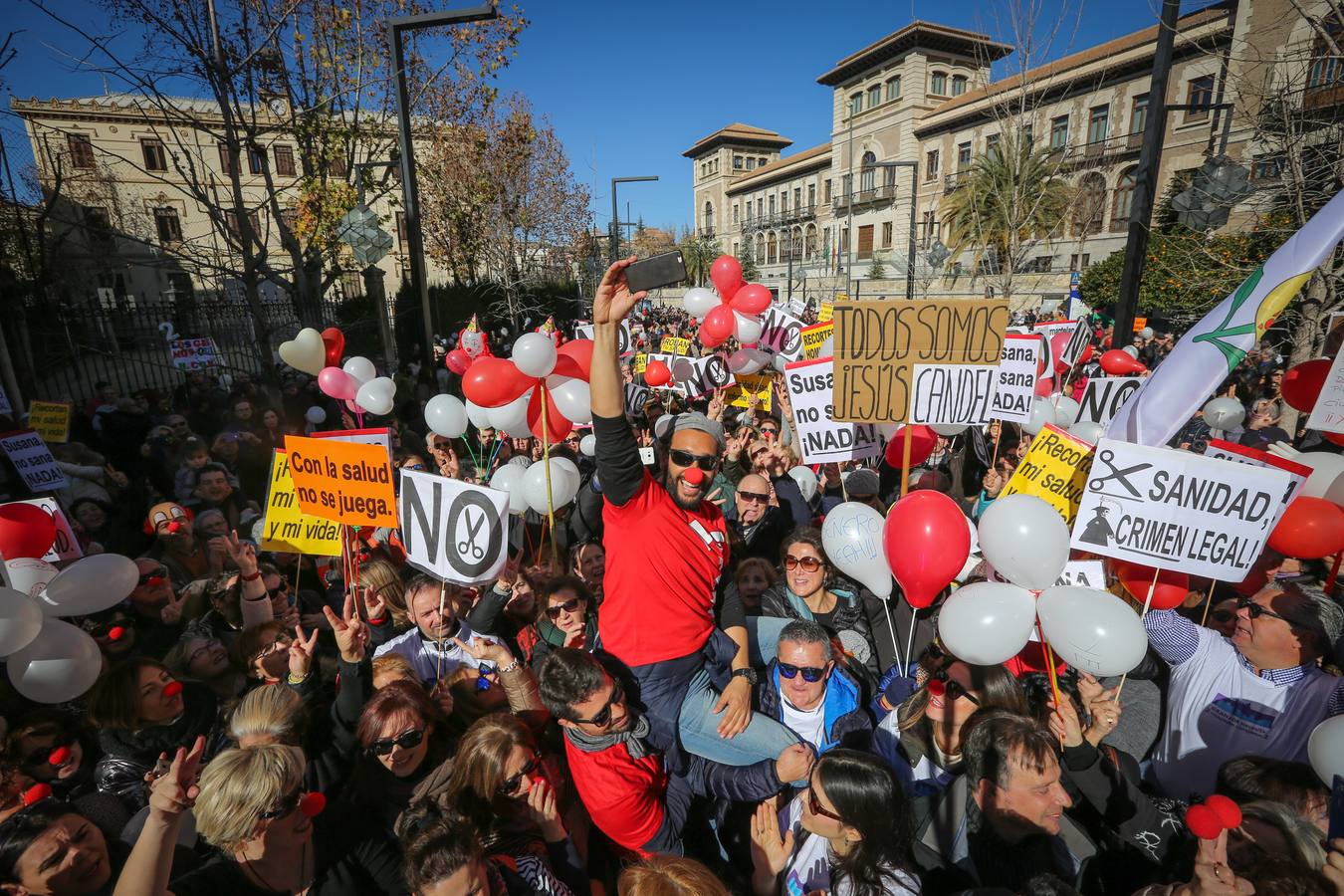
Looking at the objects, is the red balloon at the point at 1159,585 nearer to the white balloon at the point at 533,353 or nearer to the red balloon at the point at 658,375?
the white balloon at the point at 533,353

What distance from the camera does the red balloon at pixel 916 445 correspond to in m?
5.09

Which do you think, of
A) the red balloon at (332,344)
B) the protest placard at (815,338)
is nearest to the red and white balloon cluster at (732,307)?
the protest placard at (815,338)

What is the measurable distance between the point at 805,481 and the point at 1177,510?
8.97 ft

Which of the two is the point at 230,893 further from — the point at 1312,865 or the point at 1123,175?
the point at 1123,175

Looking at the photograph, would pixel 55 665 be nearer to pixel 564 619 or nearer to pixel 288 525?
pixel 288 525

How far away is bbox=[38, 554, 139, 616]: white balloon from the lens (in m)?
2.79

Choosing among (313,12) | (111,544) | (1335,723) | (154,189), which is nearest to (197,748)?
(1335,723)

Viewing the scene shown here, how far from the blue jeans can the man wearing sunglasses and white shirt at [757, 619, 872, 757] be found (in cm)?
15

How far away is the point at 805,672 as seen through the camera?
2.53 meters

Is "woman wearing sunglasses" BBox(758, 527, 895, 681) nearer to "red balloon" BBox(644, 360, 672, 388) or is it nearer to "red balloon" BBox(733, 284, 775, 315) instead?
"red balloon" BBox(733, 284, 775, 315)

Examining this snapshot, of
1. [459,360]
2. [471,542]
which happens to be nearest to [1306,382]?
[471,542]

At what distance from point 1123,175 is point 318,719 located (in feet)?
119

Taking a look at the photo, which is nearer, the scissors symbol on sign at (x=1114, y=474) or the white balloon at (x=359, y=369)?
the scissors symbol on sign at (x=1114, y=474)

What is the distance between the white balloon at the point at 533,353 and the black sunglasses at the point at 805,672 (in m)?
1.76
